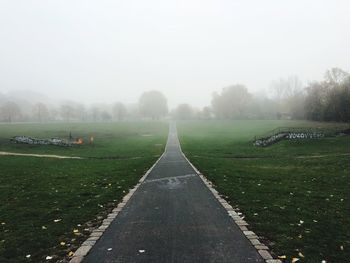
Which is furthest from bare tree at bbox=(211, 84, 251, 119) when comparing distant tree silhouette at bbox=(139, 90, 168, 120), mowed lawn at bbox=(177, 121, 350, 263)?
mowed lawn at bbox=(177, 121, 350, 263)

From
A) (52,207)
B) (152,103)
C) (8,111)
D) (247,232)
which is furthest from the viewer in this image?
(152,103)

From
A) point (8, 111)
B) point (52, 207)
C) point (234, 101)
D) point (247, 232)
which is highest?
point (234, 101)

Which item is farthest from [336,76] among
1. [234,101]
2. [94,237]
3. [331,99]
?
[94,237]

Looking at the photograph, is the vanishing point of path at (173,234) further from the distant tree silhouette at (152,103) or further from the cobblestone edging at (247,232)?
the distant tree silhouette at (152,103)

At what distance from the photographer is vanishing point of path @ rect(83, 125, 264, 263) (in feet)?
26.1

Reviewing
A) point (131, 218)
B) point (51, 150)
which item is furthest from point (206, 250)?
point (51, 150)

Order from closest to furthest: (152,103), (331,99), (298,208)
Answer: (298,208) < (331,99) < (152,103)

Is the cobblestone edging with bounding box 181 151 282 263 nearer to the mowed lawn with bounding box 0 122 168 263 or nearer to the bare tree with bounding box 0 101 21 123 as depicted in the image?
the mowed lawn with bounding box 0 122 168 263

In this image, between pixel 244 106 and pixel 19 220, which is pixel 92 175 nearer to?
pixel 19 220

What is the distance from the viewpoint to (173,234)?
9.55 meters

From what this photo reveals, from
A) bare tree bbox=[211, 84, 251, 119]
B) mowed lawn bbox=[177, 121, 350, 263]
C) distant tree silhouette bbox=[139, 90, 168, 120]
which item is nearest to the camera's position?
mowed lawn bbox=[177, 121, 350, 263]

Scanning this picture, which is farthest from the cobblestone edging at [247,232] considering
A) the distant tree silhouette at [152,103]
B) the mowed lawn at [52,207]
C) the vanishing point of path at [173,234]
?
the distant tree silhouette at [152,103]

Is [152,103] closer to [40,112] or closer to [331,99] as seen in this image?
[40,112]

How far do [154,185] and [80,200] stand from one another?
4995 mm
